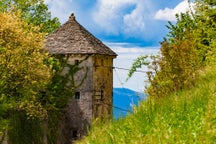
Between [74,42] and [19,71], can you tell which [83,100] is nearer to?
[74,42]

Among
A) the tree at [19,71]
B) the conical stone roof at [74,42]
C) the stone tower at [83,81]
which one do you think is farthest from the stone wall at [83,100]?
the tree at [19,71]

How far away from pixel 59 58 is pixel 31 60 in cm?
371

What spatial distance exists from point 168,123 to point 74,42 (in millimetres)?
30510

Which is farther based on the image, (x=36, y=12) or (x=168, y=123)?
(x=36, y=12)

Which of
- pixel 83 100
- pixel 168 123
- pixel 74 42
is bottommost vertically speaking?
pixel 83 100

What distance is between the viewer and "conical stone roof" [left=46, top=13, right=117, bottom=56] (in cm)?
3925

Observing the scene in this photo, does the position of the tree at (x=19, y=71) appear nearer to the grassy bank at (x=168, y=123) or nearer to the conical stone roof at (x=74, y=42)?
the conical stone roof at (x=74, y=42)

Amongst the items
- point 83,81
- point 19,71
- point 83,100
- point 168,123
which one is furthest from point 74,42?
point 168,123

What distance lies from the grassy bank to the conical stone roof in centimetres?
2764

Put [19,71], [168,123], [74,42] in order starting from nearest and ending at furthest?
[168,123], [19,71], [74,42]

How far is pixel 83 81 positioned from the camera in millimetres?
39688

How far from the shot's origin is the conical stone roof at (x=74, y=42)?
129ft

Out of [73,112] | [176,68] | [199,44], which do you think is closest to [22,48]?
[73,112]

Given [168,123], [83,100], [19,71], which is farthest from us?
[83,100]
